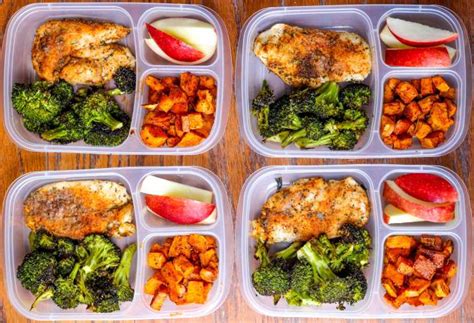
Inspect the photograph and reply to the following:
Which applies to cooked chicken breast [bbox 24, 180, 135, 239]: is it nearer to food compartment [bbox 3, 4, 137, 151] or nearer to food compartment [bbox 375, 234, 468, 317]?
food compartment [bbox 3, 4, 137, 151]

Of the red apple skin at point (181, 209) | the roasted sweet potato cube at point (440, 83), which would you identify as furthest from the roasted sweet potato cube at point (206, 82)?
the roasted sweet potato cube at point (440, 83)

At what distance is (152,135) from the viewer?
93.5 inches

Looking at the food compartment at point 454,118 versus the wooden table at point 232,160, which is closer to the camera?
the food compartment at point 454,118

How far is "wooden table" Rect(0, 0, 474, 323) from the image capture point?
8.19 ft

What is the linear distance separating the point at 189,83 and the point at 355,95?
0.70m

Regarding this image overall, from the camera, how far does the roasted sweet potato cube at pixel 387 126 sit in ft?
7.75

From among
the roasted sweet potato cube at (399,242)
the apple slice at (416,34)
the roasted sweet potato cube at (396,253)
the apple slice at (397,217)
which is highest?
the apple slice at (416,34)

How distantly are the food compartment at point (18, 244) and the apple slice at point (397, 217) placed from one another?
107cm

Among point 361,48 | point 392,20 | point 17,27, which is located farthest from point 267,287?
point 17,27

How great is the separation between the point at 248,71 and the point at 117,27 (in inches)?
23.6

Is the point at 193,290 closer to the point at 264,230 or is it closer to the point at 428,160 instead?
the point at 264,230

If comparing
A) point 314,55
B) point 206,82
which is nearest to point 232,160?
point 206,82

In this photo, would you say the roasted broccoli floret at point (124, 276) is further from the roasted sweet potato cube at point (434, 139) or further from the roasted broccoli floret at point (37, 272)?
the roasted sweet potato cube at point (434, 139)

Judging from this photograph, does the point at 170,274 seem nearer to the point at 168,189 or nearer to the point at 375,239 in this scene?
the point at 168,189
